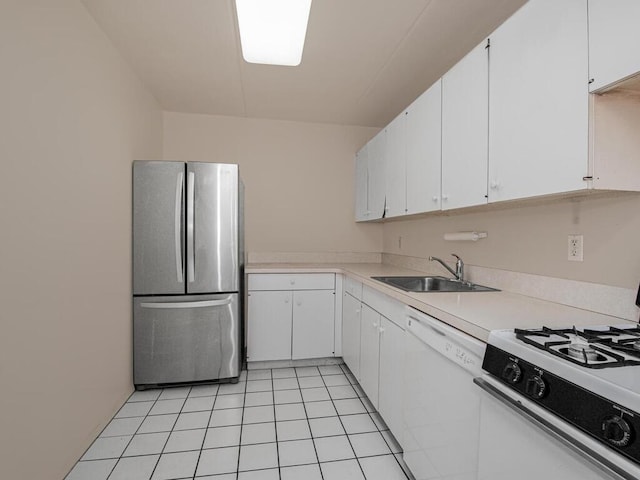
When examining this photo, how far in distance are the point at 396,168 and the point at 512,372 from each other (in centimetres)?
186

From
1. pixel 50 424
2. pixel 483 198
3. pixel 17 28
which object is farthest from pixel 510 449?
pixel 17 28

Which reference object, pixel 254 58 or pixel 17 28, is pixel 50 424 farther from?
pixel 254 58

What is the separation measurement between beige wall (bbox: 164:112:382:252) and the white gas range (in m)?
2.72

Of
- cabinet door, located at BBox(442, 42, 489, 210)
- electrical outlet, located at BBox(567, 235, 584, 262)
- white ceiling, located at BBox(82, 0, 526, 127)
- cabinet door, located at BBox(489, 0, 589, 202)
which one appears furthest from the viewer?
white ceiling, located at BBox(82, 0, 526, 127)

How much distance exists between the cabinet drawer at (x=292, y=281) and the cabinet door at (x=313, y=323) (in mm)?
53

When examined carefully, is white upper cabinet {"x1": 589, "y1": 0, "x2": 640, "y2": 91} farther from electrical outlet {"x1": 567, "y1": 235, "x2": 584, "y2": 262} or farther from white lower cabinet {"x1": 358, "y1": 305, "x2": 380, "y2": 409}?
white lower cabinet {"x1": 358, "y1": 305, "x2": 380, "y2": 409}

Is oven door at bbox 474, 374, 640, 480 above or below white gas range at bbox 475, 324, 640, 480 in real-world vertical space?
below

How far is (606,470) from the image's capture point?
0.62m

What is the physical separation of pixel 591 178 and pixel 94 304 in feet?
7.95

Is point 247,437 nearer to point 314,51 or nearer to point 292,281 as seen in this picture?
point 292,281

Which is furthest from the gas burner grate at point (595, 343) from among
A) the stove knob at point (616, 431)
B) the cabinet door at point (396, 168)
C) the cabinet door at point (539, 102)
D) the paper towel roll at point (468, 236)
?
the cabinet door at point (396, 168)

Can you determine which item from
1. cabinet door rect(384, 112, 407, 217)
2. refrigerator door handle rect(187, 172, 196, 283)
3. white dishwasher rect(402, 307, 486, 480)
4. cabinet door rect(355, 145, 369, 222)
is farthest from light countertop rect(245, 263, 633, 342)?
cabinet door rect(355, 145, 369, 222)

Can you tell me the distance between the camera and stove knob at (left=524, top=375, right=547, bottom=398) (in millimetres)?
789

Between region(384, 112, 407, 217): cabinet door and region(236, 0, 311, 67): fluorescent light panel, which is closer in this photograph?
region(236, 0, 311, 67): fluorescent light panel
